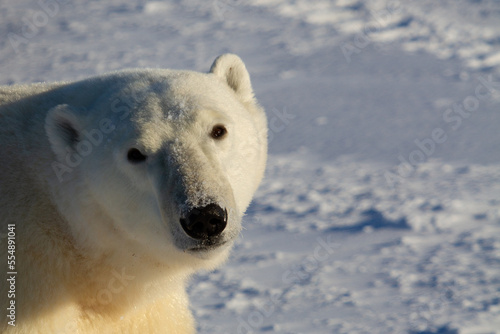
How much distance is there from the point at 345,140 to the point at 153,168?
547cm

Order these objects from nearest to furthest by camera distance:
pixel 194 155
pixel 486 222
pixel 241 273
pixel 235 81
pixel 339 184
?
pixel 194 155
pixel 235 81
pixel 241 273
pixel 486 222
pixel 339 184

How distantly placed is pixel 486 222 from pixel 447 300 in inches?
55.7

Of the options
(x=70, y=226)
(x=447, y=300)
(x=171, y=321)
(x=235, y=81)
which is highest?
(x=235, y=81)

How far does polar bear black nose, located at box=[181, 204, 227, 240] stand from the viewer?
85.7 inches

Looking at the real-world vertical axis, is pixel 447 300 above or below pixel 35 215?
below

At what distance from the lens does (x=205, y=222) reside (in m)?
2.21

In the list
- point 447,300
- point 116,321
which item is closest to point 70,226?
point 116,321

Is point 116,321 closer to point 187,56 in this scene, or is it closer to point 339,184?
point 339,184

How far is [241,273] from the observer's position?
489 centimetres
